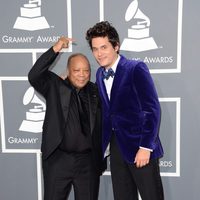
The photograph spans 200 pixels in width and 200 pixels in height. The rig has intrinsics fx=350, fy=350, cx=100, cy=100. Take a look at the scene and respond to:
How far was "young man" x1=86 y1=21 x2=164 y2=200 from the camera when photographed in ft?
6.07

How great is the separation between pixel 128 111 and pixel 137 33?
2.15 feet

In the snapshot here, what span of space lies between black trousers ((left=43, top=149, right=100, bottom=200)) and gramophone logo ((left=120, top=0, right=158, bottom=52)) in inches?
30.9

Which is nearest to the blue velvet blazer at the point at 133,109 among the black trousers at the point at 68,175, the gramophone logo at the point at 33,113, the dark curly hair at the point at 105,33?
the dark curly hair at the point at 105,33

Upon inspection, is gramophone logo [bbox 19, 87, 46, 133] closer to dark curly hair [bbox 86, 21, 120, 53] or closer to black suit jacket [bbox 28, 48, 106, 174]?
black suit jacket [bbox 28, 48, 106, 174]

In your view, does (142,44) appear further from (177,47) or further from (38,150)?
(38,150)

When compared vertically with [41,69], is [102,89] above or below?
below

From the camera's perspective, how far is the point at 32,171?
2.62m

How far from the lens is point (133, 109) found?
6.22 feet

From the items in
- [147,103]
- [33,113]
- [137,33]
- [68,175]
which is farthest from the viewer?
[33,113]

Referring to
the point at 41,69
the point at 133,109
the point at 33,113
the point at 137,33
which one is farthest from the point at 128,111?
the point at 33,113

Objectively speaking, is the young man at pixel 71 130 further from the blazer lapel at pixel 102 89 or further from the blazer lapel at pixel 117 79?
the blazer lapel at pixel 117 79

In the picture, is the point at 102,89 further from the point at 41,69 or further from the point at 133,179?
the point at 133,179

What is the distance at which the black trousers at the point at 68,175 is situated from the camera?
6.77 ft

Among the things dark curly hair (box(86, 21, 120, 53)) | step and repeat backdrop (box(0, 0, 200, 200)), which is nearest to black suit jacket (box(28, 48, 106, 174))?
dark curly hair (box(86, 21, 120, 53))
